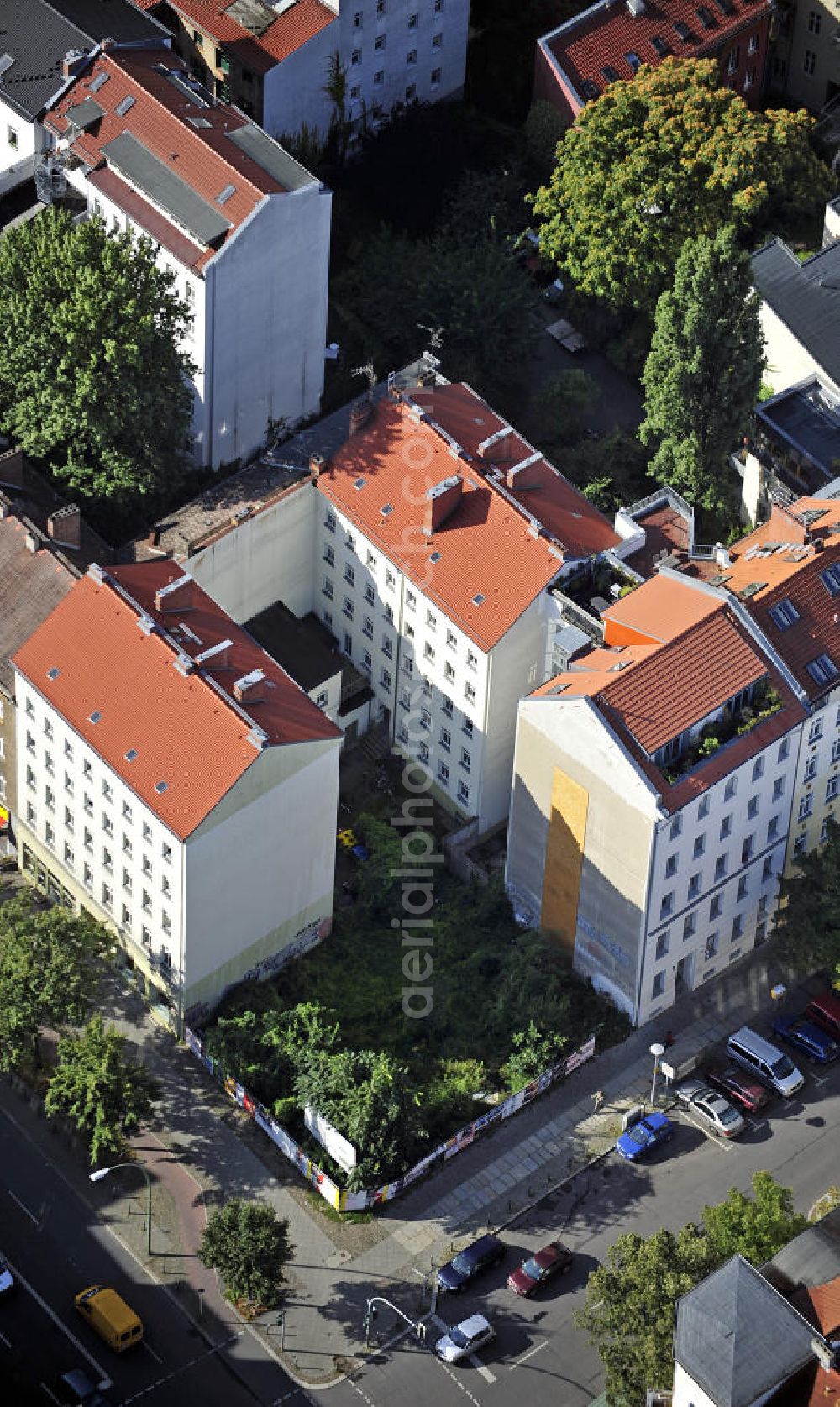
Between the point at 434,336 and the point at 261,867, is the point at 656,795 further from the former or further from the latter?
the point at 434,336

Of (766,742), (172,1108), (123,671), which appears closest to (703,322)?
(766,742)

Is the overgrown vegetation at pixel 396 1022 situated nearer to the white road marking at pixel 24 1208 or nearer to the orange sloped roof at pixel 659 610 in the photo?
the white road marking at pixel 24 1208

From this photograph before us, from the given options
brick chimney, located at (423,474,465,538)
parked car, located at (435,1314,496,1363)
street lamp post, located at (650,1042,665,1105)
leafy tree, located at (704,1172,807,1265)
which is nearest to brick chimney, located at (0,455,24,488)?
brick chimney, located at (423,474,465,538)

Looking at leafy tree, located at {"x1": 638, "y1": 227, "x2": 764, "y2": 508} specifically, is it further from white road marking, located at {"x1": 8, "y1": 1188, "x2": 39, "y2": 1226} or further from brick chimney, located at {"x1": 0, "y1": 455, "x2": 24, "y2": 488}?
white road marking, located at {"x1": 8, "y1": 1188, "x2": 39, "y2": 1226}

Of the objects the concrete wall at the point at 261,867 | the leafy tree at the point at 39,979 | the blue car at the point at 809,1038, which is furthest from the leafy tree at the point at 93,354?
the blue car at the point at 809,1038

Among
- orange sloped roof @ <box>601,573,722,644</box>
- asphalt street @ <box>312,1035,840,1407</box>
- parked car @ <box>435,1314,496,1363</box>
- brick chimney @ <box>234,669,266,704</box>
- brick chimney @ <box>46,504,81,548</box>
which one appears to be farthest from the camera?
brick chimney @ <box>46,504,81,548</box>

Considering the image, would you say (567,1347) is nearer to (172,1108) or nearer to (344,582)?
(172,1108)

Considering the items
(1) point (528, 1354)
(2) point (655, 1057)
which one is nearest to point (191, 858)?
(2) point (655, 1057)
